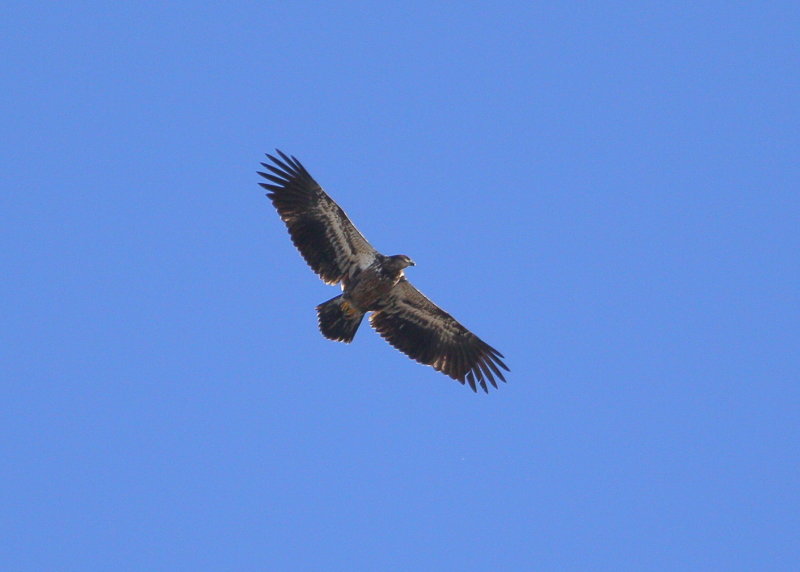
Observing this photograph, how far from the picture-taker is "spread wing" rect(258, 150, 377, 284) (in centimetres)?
2053

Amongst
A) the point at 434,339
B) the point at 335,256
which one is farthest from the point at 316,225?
the point at 434,339

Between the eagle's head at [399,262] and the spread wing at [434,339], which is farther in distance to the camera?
the spread wing at [434,339]

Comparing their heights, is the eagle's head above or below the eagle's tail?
above

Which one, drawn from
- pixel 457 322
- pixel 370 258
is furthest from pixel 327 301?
pixel 457 322

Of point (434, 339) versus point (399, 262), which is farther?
point (434, 339)

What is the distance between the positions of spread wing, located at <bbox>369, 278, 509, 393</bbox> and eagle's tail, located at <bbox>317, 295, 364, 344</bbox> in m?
0.80

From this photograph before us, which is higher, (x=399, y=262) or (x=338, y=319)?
(x=399, y=262)

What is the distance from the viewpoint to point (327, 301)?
811 inches

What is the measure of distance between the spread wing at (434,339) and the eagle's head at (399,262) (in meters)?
0.86

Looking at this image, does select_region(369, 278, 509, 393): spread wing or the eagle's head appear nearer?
the eagle's head

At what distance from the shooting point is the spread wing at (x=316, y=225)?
67.4 ft

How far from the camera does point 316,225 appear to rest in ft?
67.7

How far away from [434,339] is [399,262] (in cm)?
205

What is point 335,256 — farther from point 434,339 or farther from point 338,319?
point 434,339
